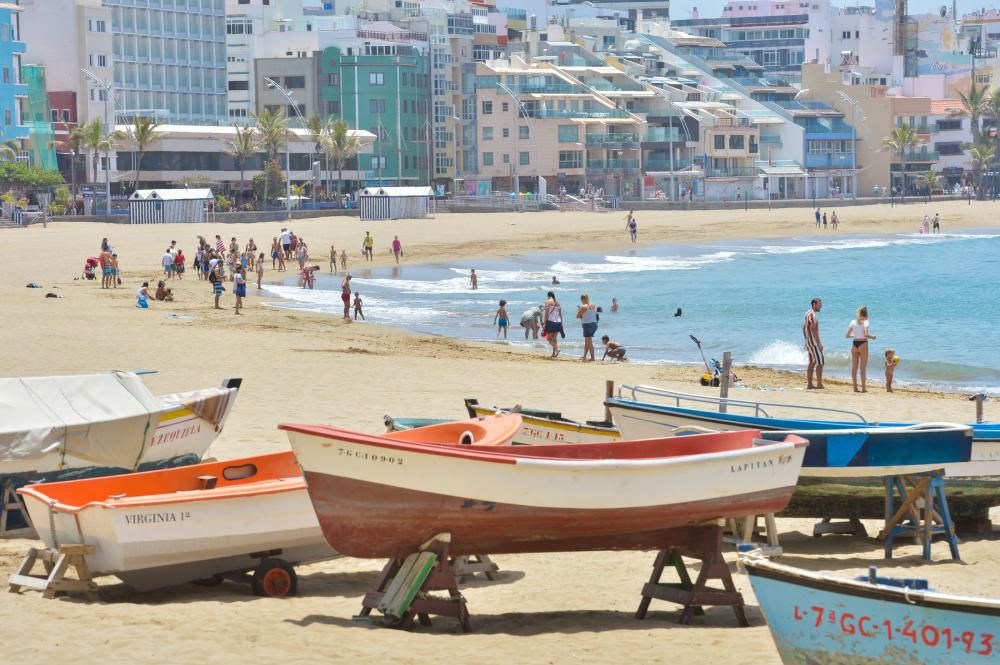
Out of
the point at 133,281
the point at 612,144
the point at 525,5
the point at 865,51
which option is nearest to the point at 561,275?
the point at 133,281

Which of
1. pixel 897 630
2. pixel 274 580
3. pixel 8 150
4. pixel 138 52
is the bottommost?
pixel 274 580

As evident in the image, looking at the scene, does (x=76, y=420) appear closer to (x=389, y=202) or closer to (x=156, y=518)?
(x=156, y=518)

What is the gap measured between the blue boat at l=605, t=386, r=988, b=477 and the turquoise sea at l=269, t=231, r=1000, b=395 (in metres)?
13.5

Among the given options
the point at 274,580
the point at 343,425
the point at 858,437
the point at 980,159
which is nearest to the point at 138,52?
the point at 980,159

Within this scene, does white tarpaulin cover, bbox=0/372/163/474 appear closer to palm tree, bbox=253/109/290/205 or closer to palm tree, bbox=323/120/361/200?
palm tree, bbox=253/109/290/205

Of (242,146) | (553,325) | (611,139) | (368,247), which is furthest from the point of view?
(611,139)

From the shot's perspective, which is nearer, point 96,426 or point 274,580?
point 274,580

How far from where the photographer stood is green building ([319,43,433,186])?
104 m

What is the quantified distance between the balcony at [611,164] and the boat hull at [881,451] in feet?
307

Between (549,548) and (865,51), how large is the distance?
147412mm

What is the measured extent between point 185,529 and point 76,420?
8.65ft

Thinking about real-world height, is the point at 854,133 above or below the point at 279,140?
above

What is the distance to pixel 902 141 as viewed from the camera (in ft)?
388

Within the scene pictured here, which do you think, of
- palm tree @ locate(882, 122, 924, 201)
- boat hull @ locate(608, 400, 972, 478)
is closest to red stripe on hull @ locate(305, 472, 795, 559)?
boat hull @ locate(608, 400, 972, 478)
